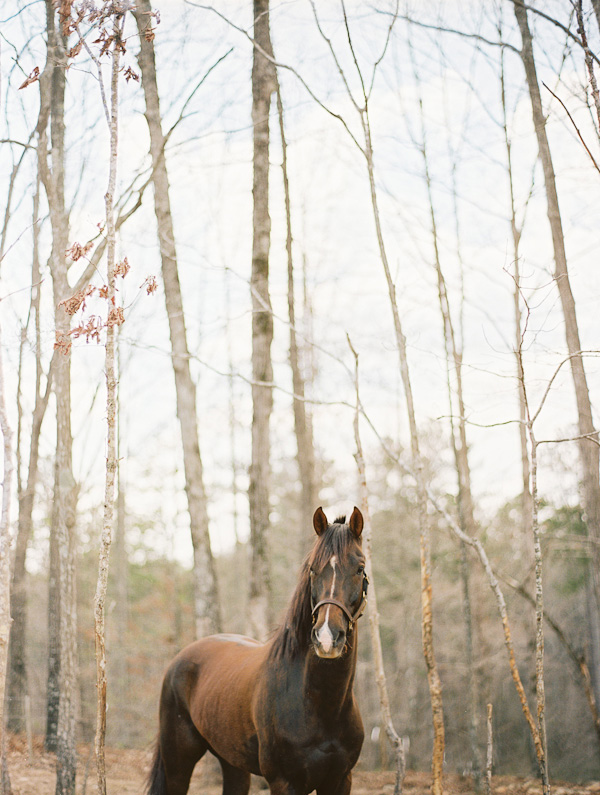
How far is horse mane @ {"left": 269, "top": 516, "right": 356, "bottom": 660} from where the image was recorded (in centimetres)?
351

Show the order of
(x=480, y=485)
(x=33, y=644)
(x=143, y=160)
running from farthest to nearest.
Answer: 1. (x=33, y=644)
2. (x=480, y=485)
3. (x=143, y=160)

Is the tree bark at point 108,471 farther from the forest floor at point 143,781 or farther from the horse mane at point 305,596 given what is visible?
the forest floor at point 143,781

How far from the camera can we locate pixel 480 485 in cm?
1817

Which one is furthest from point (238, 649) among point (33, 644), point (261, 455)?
point (33, 644)

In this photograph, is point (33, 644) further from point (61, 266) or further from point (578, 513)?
point (61, 266)

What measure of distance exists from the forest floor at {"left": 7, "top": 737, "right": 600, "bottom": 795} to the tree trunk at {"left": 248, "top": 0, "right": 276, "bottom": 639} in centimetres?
204

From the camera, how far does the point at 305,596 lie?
370cm

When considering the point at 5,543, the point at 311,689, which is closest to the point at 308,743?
the point at 311,689

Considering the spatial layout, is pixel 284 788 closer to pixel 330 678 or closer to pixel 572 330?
pixel 330 678

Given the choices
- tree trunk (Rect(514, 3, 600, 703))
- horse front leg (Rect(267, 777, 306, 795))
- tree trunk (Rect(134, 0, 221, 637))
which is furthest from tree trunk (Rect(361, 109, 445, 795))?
tree trunk (Rect(134, 0, 221, 637))

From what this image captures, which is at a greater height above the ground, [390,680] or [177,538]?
[177,538]

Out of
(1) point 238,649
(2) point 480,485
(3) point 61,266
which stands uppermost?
(3) point 61,266

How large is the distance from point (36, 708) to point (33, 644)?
281 centimetres

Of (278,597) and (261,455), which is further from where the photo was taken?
(278,597)
